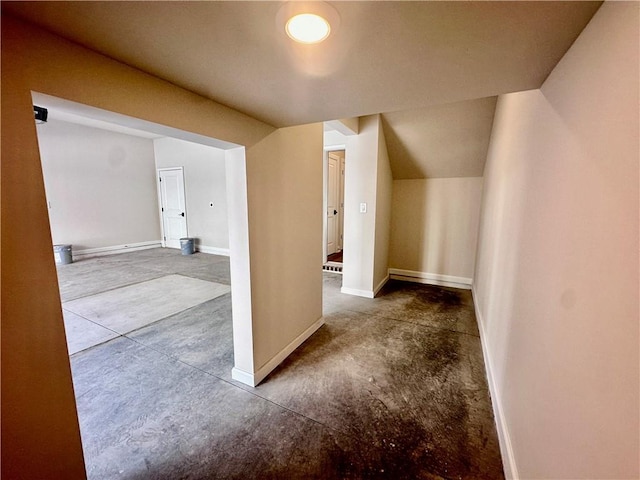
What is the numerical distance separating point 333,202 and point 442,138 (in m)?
2.70

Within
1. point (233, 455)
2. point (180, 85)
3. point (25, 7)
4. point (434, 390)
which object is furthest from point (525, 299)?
point (25, 7)

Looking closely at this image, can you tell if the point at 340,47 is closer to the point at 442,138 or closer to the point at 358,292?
the point at 442,138

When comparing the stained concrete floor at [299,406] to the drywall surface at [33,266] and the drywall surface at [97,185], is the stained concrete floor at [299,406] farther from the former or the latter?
the drywall surface at [97,185]

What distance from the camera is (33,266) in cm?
89

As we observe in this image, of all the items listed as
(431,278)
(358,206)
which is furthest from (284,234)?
(431,278)

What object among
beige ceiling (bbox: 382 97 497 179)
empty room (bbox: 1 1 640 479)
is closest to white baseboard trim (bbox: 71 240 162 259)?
empty room (bbox: 1 1 640 479)

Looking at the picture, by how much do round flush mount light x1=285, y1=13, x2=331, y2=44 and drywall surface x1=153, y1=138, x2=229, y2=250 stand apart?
5.72m

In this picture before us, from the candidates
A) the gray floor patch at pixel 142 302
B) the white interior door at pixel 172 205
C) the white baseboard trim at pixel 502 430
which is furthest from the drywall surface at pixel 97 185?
the white baseboard trim at pixel 502 430

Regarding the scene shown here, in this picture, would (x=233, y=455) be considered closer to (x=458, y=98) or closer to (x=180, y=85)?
(x=180, y=85)

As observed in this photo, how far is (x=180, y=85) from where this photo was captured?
128cm

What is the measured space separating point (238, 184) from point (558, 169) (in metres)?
1.66

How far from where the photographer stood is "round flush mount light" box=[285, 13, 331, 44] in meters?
0.80

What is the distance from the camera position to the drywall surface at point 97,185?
546cm

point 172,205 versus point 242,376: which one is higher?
point 172,205
